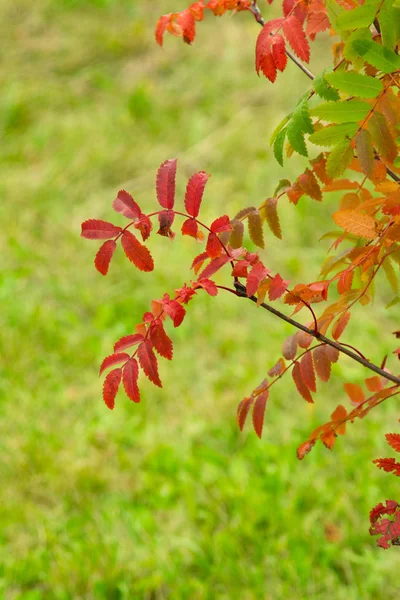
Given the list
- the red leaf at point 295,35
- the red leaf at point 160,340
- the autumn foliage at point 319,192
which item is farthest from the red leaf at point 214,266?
the red leaf at point 295,35

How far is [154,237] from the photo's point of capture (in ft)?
14.0

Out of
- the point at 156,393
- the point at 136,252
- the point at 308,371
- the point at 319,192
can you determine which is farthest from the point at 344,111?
the point at 156,393

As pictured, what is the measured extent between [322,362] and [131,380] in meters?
0.35

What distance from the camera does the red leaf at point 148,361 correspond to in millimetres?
1121

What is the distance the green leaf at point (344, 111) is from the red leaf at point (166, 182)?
8.6 inches

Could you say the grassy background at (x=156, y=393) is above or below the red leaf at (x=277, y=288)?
above

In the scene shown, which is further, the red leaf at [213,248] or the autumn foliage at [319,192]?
the red leaf at [213,248]

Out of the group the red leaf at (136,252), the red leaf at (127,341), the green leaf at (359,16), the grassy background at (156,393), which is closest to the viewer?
the green leaf at (359,16)

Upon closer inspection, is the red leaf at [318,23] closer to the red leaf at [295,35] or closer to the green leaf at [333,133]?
the red leaf at [295,35]

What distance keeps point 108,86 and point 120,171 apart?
1142 mm

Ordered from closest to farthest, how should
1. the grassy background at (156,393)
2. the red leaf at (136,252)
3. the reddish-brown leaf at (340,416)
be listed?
the red leaf at (136,252) → the reddish-brown leaf at (340,416) → the grassy background at (156,393)

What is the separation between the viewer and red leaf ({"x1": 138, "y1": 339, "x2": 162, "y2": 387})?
3.68 ft

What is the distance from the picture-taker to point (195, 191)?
1.09 meters

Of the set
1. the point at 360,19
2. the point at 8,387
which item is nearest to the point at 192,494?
the point at 8,387
